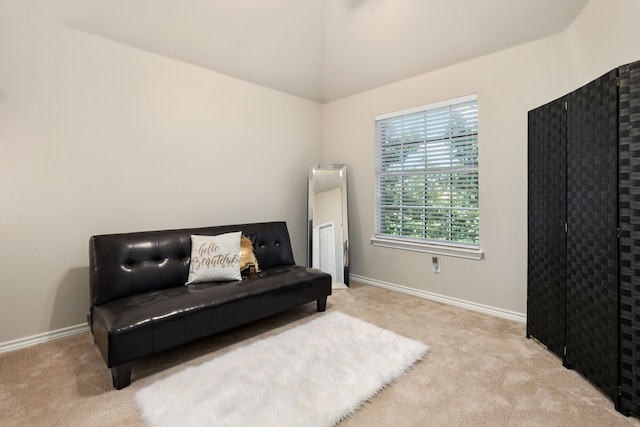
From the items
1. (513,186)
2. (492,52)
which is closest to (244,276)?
(513,186)

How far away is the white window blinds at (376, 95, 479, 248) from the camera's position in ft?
10.5

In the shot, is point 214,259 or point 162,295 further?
point 214,259

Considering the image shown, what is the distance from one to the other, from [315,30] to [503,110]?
213 cm

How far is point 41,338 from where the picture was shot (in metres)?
2.48

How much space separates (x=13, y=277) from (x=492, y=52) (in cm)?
450

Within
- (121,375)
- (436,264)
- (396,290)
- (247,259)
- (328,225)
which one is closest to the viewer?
(121,375)

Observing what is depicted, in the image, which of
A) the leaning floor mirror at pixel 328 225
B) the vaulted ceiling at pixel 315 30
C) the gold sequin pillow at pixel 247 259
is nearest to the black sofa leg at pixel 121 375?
the gold sequin pillow at pixel 247 259

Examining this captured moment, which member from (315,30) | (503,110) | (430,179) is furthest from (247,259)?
(503,110)

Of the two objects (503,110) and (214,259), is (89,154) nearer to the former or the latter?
(214,259)

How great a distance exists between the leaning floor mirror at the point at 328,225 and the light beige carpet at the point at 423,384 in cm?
128

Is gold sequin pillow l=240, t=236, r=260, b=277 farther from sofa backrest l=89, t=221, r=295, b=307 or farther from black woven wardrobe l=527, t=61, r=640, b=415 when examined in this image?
black woven wardrobe l=527, t=61, r=640, b=415

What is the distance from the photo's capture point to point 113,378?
1.87 m

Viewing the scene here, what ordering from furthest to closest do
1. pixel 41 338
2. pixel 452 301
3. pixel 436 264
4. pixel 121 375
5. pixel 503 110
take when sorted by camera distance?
pixel 436 264
pixel 452 301
pixel 503 110
pixel 41 338
pixel 121 375

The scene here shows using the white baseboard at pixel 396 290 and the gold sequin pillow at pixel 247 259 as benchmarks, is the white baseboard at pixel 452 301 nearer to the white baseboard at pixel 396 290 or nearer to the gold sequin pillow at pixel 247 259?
the white baseboard at pixel 396 290
